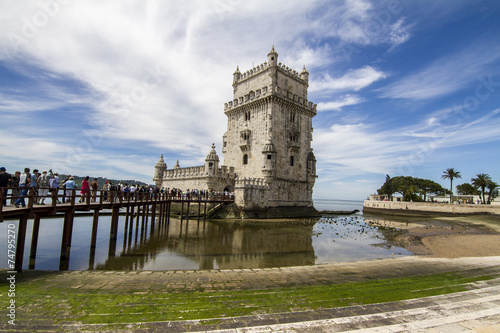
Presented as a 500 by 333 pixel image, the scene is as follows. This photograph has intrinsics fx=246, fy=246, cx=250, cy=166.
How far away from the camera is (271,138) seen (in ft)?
110

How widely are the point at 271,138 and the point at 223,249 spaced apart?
20143mm

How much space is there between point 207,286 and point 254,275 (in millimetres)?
1916

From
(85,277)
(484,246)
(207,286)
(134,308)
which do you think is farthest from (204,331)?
(484,246)

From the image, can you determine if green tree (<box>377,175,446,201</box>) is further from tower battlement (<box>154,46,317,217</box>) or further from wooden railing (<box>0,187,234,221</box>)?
wooden railing (<box>0,187,234,221</box>)

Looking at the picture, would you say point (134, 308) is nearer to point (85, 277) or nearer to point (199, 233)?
point (85, 277)

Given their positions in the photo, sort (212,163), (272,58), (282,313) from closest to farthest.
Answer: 1. (282,313)
2. (272,58)
3. (212,163)

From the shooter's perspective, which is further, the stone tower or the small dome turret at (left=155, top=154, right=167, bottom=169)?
the small dome turret at (left=155, top=154, right=167, bottom=169)

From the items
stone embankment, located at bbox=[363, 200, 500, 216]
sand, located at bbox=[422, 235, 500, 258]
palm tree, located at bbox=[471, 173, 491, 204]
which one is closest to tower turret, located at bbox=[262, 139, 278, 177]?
sand, located at bbox=[422, 235, 500, 258]

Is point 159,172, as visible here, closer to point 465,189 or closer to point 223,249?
point 223,249

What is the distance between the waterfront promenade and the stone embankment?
4494 cm

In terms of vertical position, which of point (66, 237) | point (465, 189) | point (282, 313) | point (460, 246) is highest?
point (465, 189)

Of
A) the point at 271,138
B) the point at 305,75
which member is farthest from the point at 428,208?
the point at 271,138

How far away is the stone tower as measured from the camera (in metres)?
32.8

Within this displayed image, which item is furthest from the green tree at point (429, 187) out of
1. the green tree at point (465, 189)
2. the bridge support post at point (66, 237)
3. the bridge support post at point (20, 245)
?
the bridge support post at point (20, 245)
